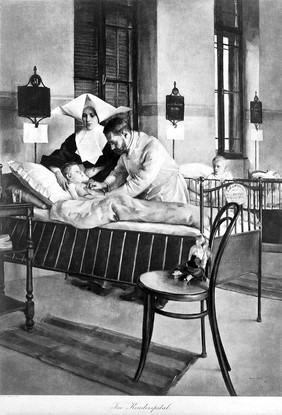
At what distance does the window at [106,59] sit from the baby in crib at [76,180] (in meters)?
0.44

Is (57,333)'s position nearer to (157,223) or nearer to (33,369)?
(33,369)

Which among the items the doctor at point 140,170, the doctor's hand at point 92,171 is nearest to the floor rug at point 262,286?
the doctor at point 140,170

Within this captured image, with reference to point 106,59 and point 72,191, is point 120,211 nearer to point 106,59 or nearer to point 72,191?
point 72,191

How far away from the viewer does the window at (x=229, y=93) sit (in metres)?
2.59

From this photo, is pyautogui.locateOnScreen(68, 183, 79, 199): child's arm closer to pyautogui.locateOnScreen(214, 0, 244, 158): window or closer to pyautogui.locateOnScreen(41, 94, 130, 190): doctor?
pyautogui.locateOnScreen(41, 94, 130, 190): doctor

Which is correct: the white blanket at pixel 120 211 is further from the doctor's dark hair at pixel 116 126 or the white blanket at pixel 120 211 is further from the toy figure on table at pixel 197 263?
the toy figure on table at pixel 197 263

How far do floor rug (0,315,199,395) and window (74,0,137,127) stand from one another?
1261mm

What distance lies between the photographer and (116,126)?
2.56m

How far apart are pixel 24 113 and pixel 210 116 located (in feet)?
3.76

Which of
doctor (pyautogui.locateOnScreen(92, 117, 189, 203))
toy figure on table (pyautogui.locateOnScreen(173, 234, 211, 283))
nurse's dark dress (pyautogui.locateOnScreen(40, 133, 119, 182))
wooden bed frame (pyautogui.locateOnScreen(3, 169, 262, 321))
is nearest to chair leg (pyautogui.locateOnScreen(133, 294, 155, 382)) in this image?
toy figure on table (pyautogui.locateOnScreen(173, 234, 211, 283))

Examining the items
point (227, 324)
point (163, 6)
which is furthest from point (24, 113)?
point (227, 324)

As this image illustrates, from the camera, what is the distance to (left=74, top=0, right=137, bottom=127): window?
2.57 m

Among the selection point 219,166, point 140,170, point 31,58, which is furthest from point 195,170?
point 31,58

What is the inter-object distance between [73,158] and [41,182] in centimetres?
25
